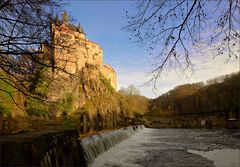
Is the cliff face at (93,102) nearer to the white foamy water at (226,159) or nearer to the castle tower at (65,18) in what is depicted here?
the white foamy water at (226,159)

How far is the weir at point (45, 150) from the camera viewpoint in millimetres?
→ 4305

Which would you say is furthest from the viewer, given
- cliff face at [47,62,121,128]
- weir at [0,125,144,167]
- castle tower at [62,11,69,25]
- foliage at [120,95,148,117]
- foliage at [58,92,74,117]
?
foliage at [120,95,148,117]

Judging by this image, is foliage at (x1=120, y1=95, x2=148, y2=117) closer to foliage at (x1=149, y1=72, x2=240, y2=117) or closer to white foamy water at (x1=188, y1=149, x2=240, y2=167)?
foliage at (x1=149, y1=72, x2=240, y2=117)

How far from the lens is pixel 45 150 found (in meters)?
5.66

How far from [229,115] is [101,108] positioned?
28706mm

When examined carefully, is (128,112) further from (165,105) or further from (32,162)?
(32,162)

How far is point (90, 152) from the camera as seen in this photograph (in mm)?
10281

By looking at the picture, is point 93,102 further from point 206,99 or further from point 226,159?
point 226,159

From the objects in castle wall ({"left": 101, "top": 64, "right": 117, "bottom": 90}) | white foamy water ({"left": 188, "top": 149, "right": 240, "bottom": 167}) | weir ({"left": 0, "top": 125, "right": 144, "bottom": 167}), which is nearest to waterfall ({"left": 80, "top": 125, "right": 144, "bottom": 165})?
weir ({"left": 0, "top": 125, "right": 144, "bottom": 167})

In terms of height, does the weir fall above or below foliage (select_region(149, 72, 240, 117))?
below

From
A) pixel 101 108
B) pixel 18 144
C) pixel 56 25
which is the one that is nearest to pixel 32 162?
pixel 18 144

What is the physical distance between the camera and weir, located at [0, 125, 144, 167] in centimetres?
431

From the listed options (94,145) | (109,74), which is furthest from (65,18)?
(109,74)

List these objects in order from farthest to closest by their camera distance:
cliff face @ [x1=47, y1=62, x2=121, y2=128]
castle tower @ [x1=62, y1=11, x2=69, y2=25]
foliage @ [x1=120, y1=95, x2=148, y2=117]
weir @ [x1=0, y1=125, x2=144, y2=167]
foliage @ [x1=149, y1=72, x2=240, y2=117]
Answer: foliage @ [x1=120, y1=95, x2=148, y2=117], foliage @ [x1=149, y1=72, x2=240, y2=117], cliff face @ [x1=47, y1=62, x2=121, y2=128], castle tower @ [x1=62, y1=11, x2=69, y2=25], weir @ [x1=0, y1=125, x2=144, y2=167]
